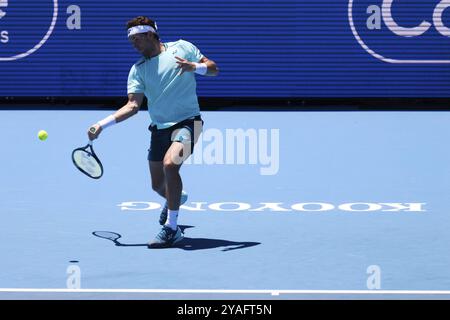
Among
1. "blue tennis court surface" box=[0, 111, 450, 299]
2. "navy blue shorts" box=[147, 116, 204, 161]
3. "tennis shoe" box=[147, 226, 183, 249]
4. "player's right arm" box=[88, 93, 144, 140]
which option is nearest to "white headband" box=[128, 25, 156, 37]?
"player's right arm" box=[88, 93, 144, 140]

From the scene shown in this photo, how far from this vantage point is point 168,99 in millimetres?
10539

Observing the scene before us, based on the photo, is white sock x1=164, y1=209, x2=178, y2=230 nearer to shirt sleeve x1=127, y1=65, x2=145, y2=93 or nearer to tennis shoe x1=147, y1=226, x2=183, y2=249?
tennis shoe x1=147, y1=226, x2=183, y2=249

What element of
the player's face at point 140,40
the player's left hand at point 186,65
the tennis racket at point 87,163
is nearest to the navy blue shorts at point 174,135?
the player's left hand at point 186,65

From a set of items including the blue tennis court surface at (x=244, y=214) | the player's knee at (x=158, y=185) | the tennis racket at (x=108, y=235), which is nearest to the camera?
the blue tennis court surface at (x=244, y=214)

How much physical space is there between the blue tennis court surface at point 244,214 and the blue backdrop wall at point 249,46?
2088 mm

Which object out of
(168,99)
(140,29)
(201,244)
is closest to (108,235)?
(201,244)

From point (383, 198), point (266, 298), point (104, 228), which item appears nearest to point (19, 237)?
point (104, 228)

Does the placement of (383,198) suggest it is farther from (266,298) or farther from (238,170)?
(266,298)

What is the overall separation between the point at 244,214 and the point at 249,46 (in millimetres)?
9626

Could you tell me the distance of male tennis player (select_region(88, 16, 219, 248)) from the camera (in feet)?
33.9

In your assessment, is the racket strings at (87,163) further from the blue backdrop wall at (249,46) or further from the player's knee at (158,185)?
the blue backdrop wall at (249,46)

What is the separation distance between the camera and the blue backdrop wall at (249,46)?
20.9 m

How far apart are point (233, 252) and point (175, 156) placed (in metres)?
0.98

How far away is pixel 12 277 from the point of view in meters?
Result: 9.10
